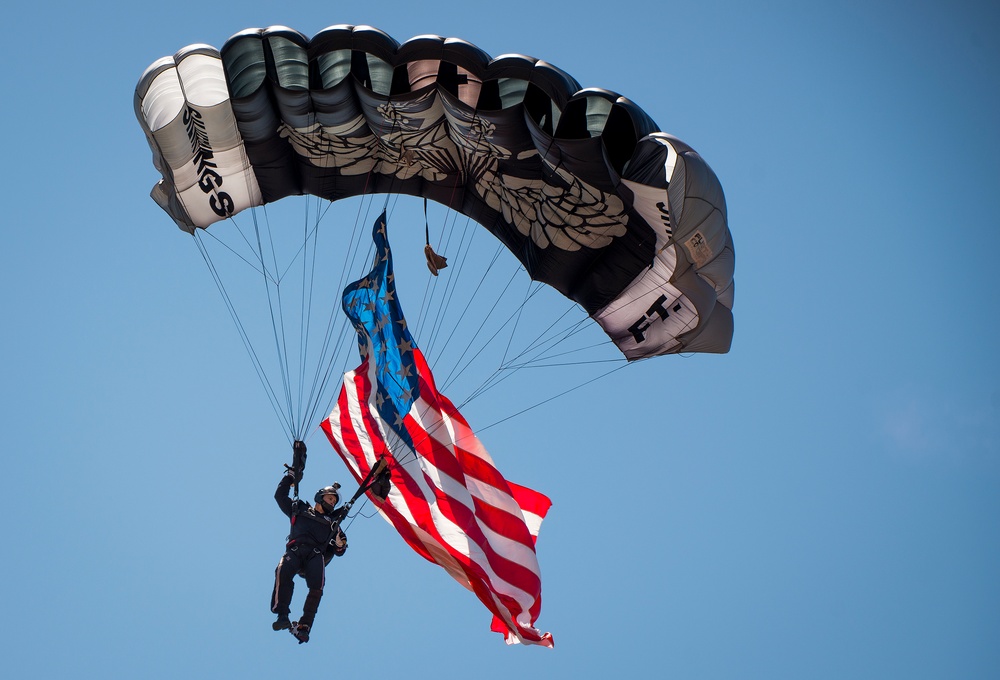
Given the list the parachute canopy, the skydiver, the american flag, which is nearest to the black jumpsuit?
the skydiver

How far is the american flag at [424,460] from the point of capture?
513 inches

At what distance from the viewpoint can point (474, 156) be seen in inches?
523

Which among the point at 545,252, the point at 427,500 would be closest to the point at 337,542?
the point at 427,500

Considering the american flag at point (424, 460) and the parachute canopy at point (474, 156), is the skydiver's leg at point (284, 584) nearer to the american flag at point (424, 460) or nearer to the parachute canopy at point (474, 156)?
the american flag at point (424, 460)

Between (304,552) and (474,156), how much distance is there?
455cm

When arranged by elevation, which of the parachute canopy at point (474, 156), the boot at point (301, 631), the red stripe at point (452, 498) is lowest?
the boot at point (301, 631)

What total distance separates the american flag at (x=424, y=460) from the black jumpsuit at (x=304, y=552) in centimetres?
118

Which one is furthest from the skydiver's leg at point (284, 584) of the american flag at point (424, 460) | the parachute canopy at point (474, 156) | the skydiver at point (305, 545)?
the parachute canopy at point (474, 156)

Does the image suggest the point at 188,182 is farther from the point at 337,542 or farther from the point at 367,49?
the point at 337,542

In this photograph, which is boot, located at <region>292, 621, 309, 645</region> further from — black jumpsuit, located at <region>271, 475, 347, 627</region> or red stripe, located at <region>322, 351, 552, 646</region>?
red stripe, located at <region>322, 351, 552, 646</region>

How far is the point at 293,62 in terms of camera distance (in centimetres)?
1230

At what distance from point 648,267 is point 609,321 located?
112cm

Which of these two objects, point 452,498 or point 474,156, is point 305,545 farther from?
point 474,156

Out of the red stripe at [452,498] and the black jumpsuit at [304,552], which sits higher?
the red stripe at [452,498]
